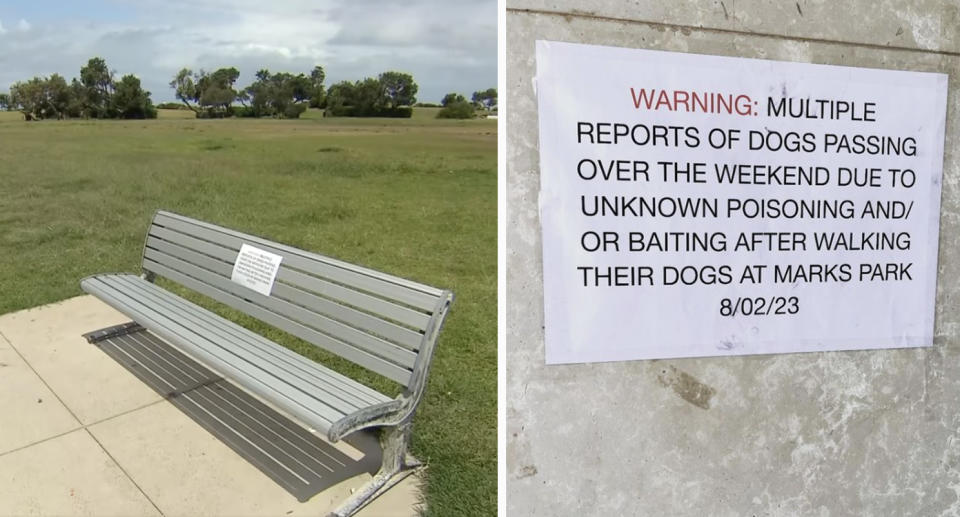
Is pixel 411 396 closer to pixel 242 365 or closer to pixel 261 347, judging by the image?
pixel 242 365

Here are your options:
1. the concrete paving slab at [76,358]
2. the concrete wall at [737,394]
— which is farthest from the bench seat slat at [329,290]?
the concrete wall at [737,394]

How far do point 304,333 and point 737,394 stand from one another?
6.16 ft

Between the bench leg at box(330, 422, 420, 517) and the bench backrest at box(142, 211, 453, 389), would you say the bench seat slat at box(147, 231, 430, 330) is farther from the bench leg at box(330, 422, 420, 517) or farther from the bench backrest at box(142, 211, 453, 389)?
the bench leg at box(330, 422, 420, 517)

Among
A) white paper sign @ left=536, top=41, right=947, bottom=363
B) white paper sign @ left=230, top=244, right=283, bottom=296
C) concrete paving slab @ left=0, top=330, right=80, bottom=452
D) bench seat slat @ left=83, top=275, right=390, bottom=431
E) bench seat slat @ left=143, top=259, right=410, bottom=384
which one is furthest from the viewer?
white paper sign @ left=230, top=244, right=283, bottom=296

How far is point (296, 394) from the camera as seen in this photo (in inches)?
98.3

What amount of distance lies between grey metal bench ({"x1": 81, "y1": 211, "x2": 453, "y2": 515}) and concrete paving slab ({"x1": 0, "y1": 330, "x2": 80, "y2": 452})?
1.72 feet

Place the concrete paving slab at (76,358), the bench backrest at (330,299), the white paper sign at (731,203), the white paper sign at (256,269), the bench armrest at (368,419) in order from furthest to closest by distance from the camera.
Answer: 1. the concrete paving slab at (76,358)
2. the white paper sign at (256,269)
3. the bench backrest at (330,299)
4. the bench armrest at (368,419)
5. the white paper sign at (731,203)

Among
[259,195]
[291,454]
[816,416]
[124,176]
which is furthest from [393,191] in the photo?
Result: [816,416]

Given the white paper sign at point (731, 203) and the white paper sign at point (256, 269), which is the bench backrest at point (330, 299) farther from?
the white paper sign at point (731, 203)

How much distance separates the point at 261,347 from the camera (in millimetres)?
3070

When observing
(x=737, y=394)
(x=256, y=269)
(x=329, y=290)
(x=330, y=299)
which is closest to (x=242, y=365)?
(x=329, y=290)

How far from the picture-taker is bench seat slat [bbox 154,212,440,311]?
8.28 ft

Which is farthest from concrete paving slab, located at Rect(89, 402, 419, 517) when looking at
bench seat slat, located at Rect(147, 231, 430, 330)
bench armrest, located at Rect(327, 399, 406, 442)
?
bench seat slat, located at Rect(147, 231, 430, 330)

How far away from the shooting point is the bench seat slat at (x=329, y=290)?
2.53m
